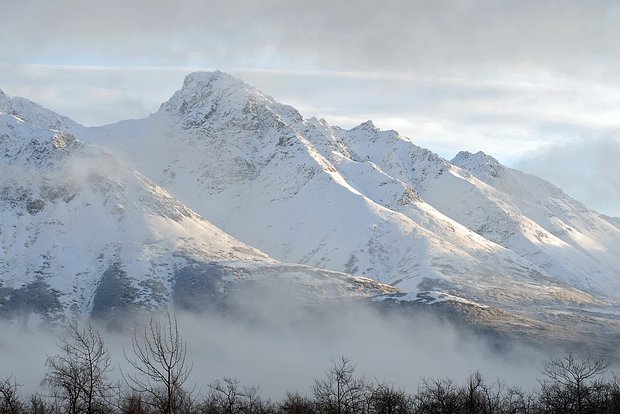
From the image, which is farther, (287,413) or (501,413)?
(287,413)

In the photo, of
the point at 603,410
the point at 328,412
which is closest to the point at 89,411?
the point at 328,412

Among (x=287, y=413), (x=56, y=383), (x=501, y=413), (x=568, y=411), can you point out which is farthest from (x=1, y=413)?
(x=568, y=411)

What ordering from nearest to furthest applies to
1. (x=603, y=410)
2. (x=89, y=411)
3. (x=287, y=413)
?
(x=89, y=411)
(x=603, y=410)
(x=287, y=413)

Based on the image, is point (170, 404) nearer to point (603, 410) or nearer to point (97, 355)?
point (97, 355)

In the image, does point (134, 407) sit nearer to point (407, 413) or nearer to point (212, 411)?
point (212, 411)

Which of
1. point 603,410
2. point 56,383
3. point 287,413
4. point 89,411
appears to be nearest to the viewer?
point 89,411

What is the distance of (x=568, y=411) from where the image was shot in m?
138

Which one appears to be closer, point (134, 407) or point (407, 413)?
point (134, 407)

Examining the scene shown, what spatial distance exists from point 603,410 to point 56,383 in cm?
8808

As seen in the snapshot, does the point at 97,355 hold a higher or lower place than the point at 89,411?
higher

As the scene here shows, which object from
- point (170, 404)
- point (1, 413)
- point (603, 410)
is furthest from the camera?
point (603, 410)

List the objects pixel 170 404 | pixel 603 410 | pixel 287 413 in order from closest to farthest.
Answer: pixel 170 404, pixel 603 410, pixel 287 413

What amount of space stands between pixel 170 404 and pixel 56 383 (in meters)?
21.0

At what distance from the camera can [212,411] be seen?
141 metres
